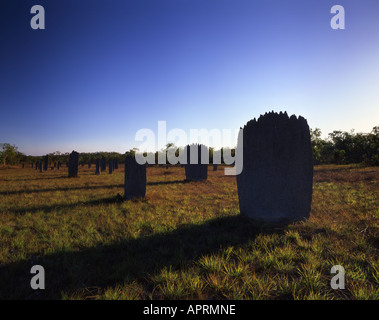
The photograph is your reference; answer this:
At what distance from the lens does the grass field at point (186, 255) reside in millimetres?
2818

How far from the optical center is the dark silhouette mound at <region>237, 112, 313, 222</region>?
5.47m

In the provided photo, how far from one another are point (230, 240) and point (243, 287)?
182 centimetres

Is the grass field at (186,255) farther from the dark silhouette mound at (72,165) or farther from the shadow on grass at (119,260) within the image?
the dark silhouette mound at (72,165)

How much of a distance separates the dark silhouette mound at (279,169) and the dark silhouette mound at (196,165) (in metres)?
11.2

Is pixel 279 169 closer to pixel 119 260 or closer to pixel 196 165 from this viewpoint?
pixel 119 260

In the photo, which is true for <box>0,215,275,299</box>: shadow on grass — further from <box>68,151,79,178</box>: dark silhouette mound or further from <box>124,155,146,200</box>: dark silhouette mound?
<box>68,151,79,178</box>: dark silhouette mound

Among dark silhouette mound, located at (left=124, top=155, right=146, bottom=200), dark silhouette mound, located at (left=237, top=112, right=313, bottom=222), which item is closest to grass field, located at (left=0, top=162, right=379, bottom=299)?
dark silhouette mound, located at (left=237, top=112, right=313, bottom=222)

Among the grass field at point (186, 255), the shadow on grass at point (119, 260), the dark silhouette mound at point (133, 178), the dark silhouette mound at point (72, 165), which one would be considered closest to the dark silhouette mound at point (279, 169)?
the grass field at point (186, 255)

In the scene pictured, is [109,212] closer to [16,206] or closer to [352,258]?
[16,206]

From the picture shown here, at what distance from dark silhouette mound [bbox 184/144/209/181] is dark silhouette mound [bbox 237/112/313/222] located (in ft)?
36.9

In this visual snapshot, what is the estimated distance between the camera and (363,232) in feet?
15.6

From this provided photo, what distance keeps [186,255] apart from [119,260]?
1321mm

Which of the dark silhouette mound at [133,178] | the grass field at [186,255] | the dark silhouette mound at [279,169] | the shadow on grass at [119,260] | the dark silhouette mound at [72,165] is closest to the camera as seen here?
the grass field at [186,255]
